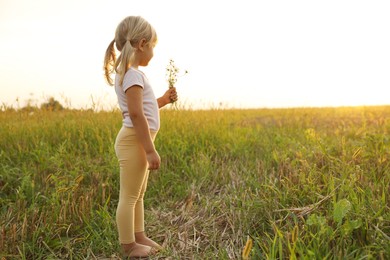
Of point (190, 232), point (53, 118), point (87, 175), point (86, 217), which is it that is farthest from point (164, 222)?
point (53, 118)

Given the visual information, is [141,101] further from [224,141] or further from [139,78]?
[224,141]

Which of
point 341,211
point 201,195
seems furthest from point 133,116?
point 201,195

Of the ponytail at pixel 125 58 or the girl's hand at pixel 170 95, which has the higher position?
the ponytail at pixel 125 58

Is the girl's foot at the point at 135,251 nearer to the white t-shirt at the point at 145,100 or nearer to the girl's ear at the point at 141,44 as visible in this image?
the white t-shirt at the point at 145,100

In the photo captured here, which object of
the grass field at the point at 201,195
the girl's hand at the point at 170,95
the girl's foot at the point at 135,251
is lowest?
the girl's foot at the point at 135,251

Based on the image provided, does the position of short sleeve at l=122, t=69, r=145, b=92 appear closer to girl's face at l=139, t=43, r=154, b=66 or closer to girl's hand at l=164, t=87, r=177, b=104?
girl's face at l=139, t=43, r=154, b=66

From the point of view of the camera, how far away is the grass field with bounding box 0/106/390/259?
2.55 meters

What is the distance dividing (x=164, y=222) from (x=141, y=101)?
144 cm

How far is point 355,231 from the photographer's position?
97.1 inches

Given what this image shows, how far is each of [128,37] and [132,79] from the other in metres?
0.33

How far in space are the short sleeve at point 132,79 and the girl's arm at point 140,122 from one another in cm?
3

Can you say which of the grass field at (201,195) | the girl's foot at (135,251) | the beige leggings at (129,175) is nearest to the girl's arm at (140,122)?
the beige leggings at (129,175)

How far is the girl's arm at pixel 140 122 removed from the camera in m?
2.67

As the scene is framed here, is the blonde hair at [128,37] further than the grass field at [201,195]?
Yes
